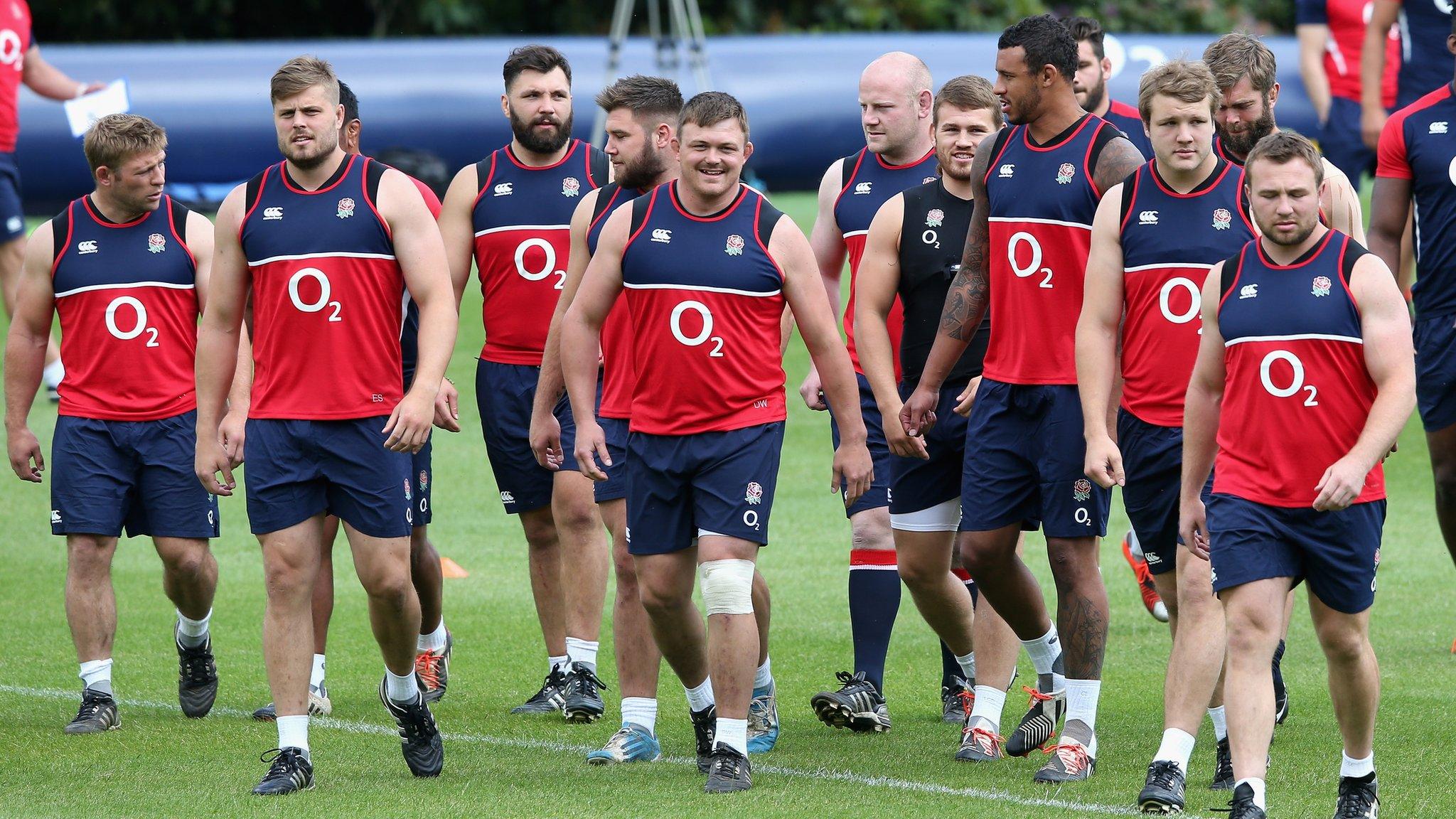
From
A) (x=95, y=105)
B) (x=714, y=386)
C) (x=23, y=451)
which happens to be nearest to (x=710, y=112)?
(x=714, y=386)

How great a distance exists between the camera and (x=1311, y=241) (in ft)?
18.1

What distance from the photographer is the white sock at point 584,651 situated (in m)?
7.59

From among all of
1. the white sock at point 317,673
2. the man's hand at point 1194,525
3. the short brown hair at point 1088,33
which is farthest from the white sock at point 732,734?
the short brown hair at point 1088,33

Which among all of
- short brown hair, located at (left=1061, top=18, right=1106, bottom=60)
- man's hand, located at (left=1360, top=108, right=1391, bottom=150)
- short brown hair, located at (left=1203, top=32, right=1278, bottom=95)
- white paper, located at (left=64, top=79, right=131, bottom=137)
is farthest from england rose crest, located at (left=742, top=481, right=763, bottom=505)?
white paper, located at (left=64, top=79, right=131, bottom=137)

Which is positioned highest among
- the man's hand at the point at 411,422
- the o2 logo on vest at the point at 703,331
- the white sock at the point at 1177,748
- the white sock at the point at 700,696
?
the o2 logo on vest at the point at 703,331

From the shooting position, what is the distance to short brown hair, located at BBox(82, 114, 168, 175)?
723 centimetres

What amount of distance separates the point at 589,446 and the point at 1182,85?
2302 mm

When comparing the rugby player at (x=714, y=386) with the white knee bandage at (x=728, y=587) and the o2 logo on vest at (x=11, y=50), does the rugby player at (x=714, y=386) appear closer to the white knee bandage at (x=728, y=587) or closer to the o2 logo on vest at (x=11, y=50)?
the white knee bandage at (x=728, y=587)

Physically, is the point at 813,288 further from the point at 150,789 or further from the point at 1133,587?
the point at 1133,587

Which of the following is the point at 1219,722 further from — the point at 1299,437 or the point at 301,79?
the point at 301,79

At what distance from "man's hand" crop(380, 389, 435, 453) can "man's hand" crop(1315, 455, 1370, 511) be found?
277 cm

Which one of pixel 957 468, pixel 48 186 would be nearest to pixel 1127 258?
pixel 957 468

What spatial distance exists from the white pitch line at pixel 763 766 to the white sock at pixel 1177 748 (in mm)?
166

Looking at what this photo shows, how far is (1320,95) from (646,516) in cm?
869
